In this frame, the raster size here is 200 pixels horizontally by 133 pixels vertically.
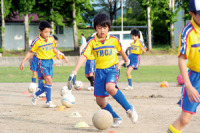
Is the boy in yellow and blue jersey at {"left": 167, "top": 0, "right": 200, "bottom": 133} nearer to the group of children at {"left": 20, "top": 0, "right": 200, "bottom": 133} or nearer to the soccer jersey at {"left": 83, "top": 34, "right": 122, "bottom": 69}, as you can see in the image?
the group of children at {"left": 20, "top": 0, "right": 200, "bottom": 133}

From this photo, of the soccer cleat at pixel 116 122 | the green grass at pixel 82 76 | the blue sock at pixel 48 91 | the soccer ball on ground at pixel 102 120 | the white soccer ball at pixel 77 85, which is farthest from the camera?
the green grass at pixel 82 76

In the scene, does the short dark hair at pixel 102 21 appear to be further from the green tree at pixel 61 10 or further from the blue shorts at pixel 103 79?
the green tree at pixel 61 10

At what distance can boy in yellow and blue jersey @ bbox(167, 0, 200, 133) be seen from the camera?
4.45 m

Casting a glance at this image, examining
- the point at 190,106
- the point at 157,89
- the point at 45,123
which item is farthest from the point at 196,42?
the point at 157,89

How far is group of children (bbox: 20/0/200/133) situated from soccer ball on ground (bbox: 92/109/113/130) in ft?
1.23

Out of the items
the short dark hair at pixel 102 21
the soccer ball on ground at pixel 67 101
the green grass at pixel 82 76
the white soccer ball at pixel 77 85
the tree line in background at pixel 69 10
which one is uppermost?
the tree line in background at pixel 69 10

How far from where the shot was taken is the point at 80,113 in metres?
8.19

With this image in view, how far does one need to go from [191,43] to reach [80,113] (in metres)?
4.13

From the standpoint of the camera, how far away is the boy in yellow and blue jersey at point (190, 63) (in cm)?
445

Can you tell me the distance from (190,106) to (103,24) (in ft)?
8.50

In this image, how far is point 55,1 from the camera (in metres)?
36.9

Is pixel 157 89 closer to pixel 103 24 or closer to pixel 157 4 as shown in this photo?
pixel 103 24

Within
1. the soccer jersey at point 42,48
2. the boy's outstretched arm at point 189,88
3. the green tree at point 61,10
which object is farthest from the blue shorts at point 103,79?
the green tree at point 61,10

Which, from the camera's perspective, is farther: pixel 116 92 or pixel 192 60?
pixel 116 92
